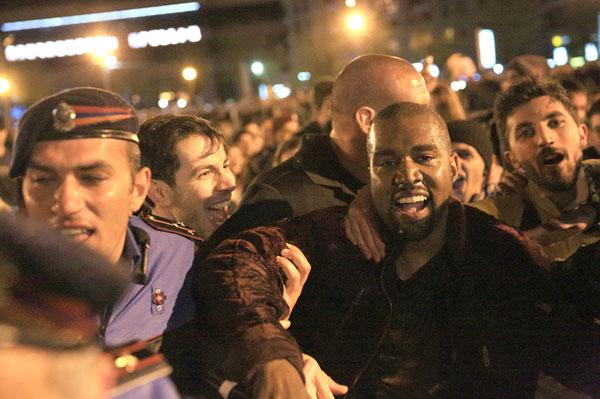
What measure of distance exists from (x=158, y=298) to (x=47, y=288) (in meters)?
1.42

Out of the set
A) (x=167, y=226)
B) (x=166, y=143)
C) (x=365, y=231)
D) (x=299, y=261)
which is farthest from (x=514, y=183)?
(x=167, y=226)

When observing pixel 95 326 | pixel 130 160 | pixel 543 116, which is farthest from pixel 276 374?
pixel 543 116

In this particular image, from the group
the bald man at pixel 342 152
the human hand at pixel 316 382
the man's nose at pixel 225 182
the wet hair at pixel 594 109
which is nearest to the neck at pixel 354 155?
the bald man at pixel 342 152

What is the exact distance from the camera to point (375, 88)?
3.78 metres

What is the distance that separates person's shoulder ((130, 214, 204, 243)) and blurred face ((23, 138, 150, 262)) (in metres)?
0.38

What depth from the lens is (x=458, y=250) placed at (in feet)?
9.70

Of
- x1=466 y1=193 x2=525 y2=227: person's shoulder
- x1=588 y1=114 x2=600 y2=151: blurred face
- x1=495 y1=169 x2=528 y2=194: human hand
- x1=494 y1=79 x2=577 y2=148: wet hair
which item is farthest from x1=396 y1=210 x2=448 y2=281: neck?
x1=588 y1=114 x2=600 y2=151: blurred face

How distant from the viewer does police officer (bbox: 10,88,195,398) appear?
2.30m

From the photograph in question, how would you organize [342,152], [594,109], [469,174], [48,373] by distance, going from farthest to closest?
1. [594,109]
2. [469,174]
3. [342,152]
4. [48,373]

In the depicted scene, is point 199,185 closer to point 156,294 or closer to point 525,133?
point 156,294

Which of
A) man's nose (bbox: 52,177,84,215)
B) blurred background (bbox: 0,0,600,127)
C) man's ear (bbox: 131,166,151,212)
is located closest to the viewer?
man's nose (bbox: 52,177,84,215)

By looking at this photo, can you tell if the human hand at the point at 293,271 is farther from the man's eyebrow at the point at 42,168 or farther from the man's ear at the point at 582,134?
the man's ear at the point at 582,134

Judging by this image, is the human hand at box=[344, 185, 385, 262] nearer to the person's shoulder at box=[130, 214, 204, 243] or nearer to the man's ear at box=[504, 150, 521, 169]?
the person's shoulder at box=[130, 214, 204, 243]

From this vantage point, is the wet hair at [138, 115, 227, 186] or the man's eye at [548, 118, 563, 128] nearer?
the wet hair at [138, 115, 227, 186]
